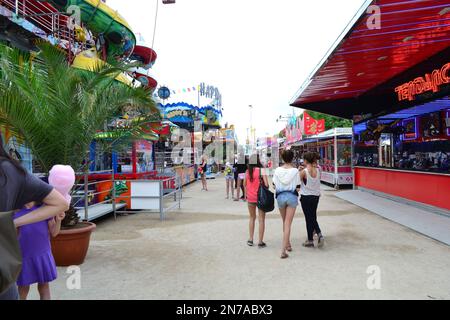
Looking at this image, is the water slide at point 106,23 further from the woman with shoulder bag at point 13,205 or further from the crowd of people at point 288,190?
the woman with shoulder bag at point 13,205

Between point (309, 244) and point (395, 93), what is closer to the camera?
point (309, 244)

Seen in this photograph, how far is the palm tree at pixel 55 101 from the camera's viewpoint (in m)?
4.61

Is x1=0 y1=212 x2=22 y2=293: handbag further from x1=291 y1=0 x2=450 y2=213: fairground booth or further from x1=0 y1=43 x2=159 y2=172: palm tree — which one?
x1=291 y1=0 x2=450 y2=213: fairground booth

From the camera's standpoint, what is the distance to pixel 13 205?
72.5 inches

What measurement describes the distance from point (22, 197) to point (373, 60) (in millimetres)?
8684

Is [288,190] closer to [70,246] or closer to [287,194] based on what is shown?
[287,194]

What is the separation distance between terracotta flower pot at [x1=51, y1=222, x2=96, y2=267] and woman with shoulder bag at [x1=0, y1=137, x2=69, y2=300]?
2.98m

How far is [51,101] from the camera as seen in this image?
4.96m

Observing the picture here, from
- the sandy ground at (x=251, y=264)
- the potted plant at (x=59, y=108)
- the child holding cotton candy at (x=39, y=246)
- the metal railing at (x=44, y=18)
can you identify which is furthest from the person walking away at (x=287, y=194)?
the metal railing at (x=44, y=18)

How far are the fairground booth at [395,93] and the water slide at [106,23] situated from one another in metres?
6.20

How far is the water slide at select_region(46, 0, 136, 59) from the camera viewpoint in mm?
10266

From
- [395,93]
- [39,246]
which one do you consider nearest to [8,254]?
[39,246]

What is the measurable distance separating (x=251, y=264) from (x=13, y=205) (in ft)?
11.8

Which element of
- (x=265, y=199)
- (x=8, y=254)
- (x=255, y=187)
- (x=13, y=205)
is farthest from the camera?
(x=255, y=187)
